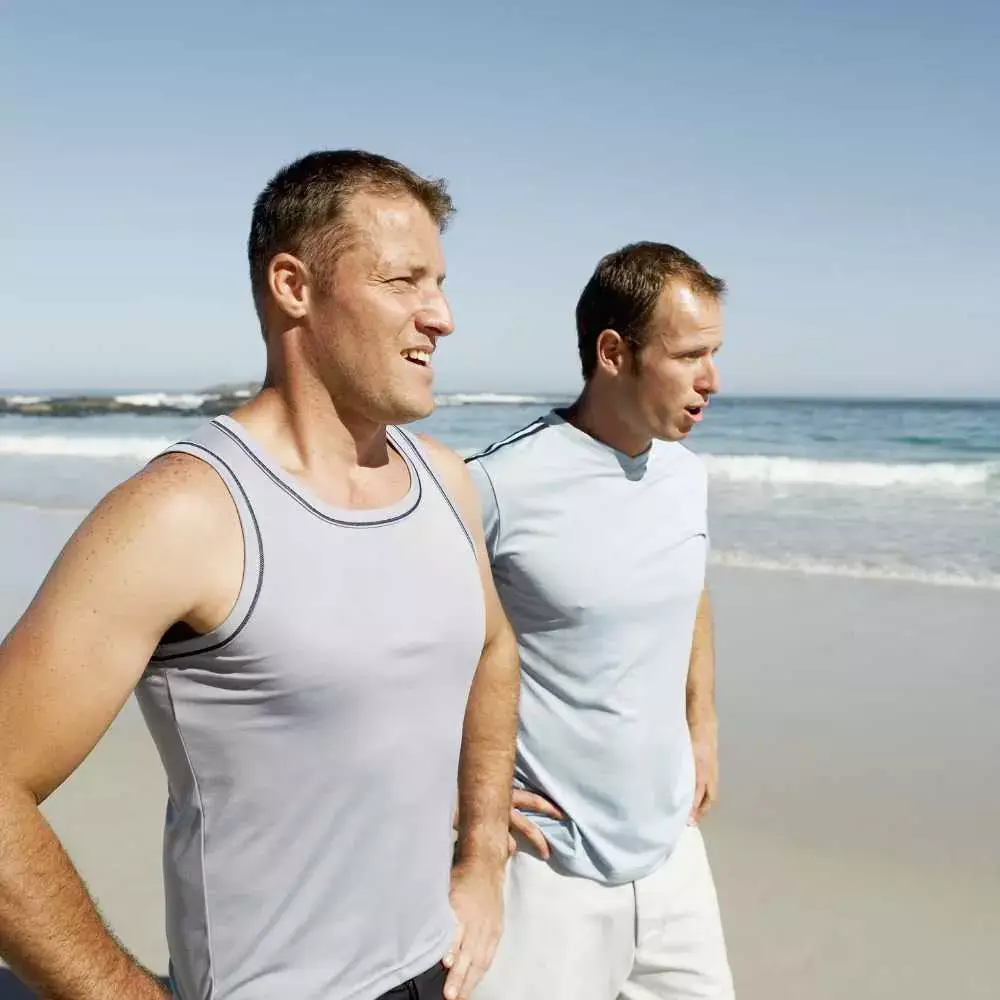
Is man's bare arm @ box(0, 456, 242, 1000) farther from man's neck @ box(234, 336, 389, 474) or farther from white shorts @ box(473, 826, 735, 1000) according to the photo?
white shorts @ box(473, 826, 735, 1000)

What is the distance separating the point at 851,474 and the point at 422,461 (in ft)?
68.0

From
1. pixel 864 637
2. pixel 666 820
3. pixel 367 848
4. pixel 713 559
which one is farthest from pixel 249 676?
pixel 713 559

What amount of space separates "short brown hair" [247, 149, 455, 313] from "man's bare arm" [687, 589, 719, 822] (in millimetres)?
1696

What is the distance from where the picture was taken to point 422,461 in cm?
190

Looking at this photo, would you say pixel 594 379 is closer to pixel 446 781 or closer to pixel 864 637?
pixel 446 781

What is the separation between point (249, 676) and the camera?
1428 millimetres

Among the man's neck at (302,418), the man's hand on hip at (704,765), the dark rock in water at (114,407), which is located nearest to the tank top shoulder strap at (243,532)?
the man's neck at (302,418)

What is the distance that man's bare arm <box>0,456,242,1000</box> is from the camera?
4.26ft

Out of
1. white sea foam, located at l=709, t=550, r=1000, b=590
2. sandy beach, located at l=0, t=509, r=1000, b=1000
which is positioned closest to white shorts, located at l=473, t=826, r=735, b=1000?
sandy beach, located at l=0, t=509, r=1000, b=1000

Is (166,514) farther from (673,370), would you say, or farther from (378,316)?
→ (673,370)

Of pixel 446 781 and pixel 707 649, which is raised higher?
pixel 446 781

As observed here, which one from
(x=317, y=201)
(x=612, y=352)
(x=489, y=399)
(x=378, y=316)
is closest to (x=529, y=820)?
(x=612, y=352)

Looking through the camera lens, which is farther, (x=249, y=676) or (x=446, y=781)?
(x=446, y=781)

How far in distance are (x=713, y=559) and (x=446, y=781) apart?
9553 millimetres
